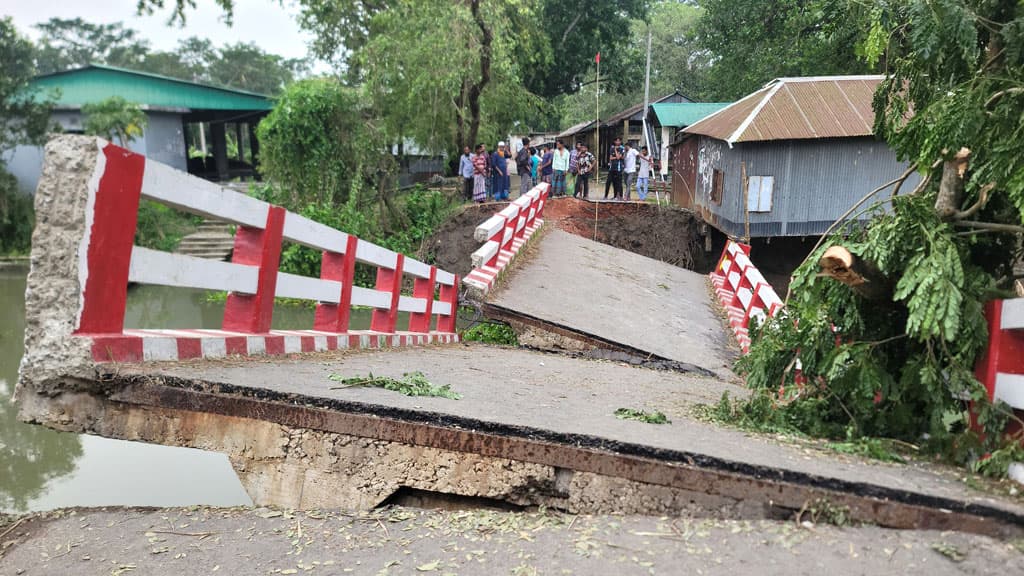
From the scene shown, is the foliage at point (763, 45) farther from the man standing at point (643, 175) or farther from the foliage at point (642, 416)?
the foliage at point (642, 416)

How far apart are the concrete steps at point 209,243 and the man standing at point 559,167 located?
10.4m

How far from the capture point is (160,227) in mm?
24328

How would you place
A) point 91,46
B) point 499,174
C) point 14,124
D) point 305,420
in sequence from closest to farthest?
point 305,420, point 499,174, point 14,124, point 91,46

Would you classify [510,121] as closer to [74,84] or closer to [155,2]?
[155,2]

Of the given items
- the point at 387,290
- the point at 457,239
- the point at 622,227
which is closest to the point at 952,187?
the point at 387,290

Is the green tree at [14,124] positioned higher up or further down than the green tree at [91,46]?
further down

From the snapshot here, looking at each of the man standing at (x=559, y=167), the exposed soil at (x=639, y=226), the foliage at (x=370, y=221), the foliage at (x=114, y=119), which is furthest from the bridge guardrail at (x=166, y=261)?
the foliage at (x=114, y=119)

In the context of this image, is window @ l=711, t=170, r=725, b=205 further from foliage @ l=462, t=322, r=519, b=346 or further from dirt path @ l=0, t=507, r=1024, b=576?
dirt path @ l=0, t=507, r=1024, b=576

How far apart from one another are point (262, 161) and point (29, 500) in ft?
53.3

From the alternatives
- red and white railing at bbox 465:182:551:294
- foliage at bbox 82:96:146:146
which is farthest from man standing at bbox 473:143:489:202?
foliage at bbox 82:96:146:146

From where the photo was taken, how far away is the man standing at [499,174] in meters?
21.5

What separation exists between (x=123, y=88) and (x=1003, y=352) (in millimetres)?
31447

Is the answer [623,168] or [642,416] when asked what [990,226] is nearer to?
[642,416]

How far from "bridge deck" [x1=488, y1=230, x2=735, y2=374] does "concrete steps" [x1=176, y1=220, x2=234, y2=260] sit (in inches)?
568
